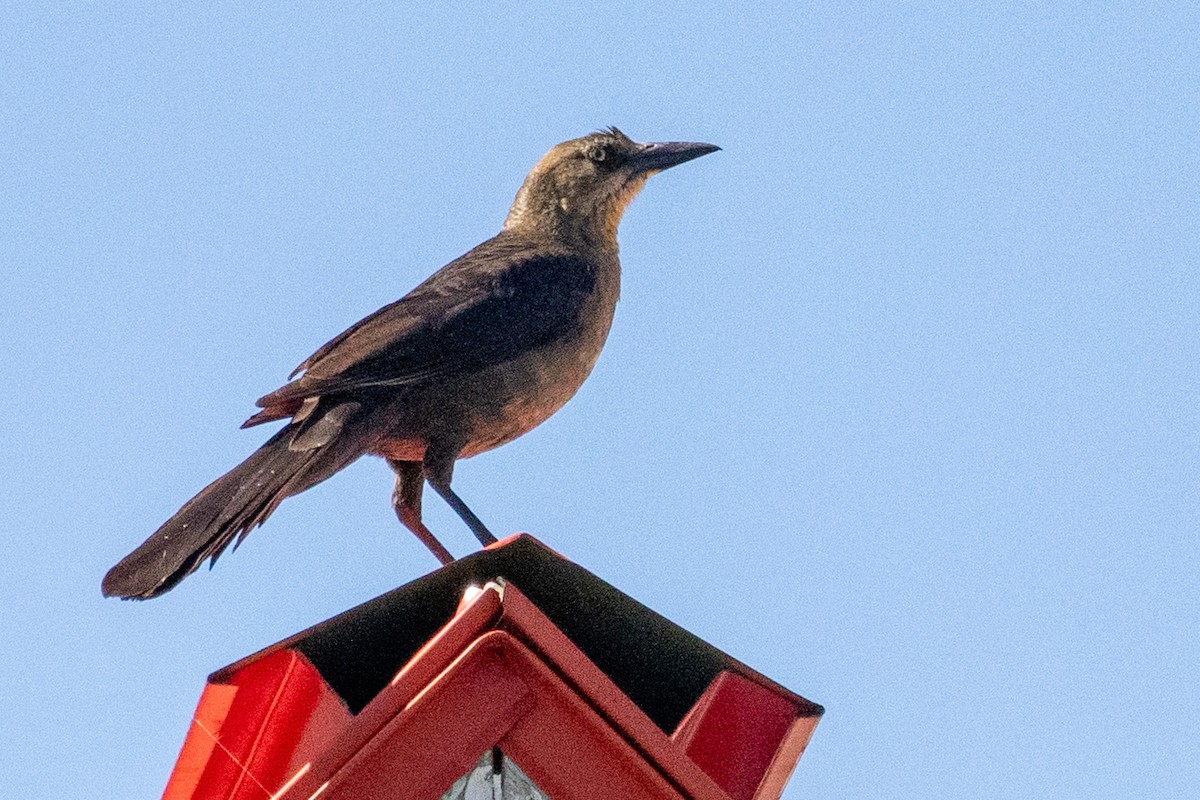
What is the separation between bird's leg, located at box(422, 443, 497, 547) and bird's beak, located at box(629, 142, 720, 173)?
7.19ft

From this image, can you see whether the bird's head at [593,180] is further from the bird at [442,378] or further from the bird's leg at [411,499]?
the bird's leg at [411,499]

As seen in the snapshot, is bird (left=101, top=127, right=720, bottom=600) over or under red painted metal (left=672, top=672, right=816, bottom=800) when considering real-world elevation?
over

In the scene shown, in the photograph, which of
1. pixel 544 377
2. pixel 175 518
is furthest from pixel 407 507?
pixel 175 518

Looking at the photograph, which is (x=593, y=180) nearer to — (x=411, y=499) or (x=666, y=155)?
→ (x=666, y=155)

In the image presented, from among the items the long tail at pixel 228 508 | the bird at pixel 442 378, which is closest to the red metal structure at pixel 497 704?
the long tail at pixel 228 508

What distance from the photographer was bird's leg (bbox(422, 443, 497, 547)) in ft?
21.7

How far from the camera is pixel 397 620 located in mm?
3480

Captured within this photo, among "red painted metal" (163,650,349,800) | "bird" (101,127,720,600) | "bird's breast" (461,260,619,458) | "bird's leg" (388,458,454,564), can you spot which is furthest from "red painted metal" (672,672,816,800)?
"bird's leg" (388,458,454,564)

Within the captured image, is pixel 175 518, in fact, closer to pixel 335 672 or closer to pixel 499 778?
pixel 335 672

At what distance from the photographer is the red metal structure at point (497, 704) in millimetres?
2932

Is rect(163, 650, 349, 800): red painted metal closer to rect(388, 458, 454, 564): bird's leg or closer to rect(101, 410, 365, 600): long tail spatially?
rect(101, 410, 365, 600): long tail

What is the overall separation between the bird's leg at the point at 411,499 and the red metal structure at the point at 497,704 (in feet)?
10.6

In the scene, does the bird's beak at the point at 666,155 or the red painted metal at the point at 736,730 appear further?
the bird's beak at the point at 666,155

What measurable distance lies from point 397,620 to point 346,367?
2878 mm
